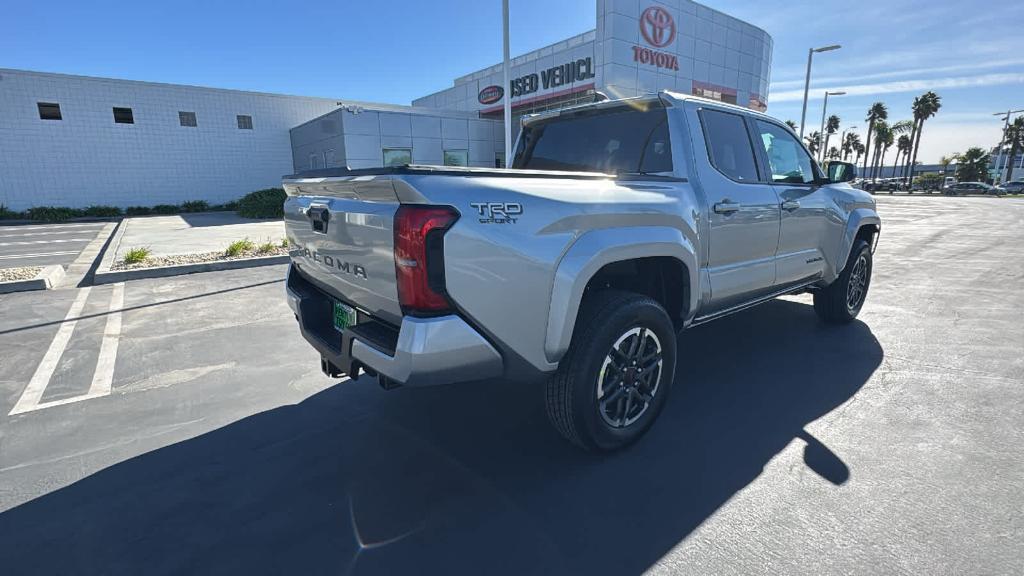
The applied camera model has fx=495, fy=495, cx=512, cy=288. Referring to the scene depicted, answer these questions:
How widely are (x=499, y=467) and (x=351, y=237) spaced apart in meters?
1.41

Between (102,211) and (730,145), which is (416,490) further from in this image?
(102,211)

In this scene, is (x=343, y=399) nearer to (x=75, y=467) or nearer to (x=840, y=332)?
(x=75, y=467)

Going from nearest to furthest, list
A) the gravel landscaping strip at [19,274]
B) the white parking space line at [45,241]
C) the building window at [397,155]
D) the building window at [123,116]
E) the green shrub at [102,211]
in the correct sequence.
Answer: the gravel landscaping strip at [19,274], the white parking space line at [45,241], the building window at [397,155], the green shrub at [102,211], the building window at [123,116]

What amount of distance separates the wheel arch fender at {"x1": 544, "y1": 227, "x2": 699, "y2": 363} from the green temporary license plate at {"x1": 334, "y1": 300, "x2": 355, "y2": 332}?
3.40 feet

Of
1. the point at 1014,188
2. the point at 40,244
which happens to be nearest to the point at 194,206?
the point at 40,244

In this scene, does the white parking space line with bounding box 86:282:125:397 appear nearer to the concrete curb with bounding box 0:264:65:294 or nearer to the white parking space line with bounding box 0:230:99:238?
the concrete curb with bounding box 0:264:65:294

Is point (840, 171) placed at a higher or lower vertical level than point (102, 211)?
higher

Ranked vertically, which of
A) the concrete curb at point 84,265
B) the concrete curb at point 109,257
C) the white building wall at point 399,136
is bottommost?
the concrete curb at point 84,265

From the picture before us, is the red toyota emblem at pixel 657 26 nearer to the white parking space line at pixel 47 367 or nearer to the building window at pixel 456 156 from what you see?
the building window at pixel 456 156

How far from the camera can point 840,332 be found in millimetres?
4820

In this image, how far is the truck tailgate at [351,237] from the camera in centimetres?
210

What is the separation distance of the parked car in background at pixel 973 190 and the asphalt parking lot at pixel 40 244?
215 ft

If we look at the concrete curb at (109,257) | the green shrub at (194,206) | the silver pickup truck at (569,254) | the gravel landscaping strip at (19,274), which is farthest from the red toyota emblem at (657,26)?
the green shrub at (194,206)

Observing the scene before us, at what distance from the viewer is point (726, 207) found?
10.6 feet
